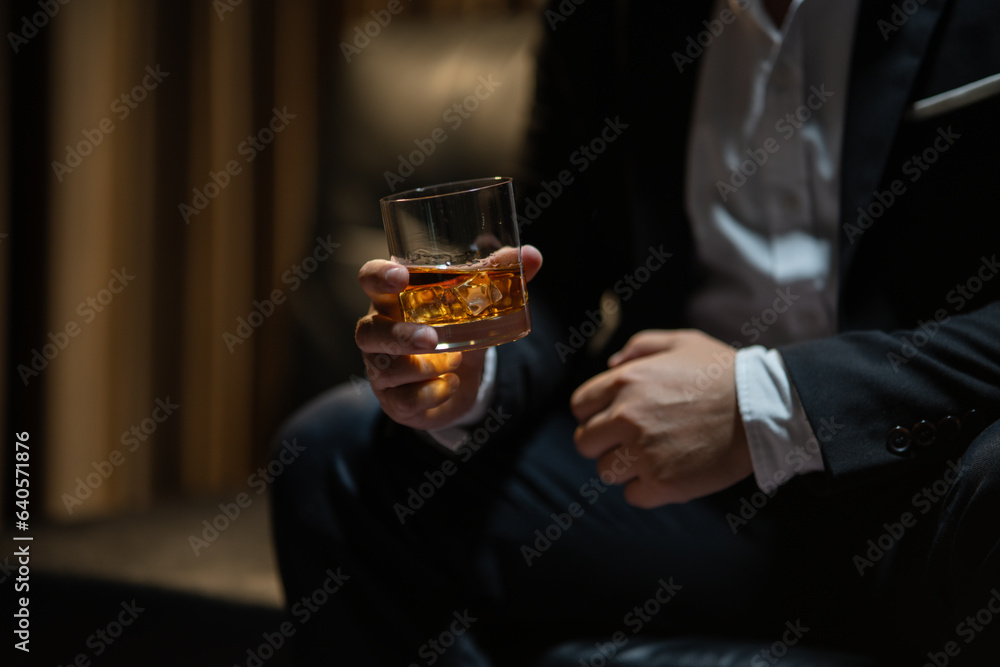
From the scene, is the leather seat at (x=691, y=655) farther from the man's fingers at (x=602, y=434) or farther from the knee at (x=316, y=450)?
the knee at (x=316, y=450)

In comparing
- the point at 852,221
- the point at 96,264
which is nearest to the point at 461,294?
the point at 852,221

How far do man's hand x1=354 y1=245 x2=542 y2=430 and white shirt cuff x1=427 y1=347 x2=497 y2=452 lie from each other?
0.15ft

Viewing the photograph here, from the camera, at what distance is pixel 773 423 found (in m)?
0.73

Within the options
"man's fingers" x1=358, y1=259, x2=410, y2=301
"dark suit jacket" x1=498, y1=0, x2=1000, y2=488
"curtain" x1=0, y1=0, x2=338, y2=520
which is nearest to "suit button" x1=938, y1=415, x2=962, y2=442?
"dark suit jacket" x1=498, y1=0, x2=1000, y2=488

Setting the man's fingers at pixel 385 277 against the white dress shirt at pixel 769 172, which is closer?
the man's fingers at pixel 385 277

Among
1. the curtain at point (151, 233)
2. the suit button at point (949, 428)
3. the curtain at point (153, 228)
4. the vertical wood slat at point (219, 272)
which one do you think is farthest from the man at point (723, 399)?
the vertical wood slat at point (219, 272)

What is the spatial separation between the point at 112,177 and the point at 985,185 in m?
1.73

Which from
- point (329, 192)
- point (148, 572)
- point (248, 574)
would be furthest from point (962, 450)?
point (329, 192)

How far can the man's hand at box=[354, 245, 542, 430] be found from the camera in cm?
65

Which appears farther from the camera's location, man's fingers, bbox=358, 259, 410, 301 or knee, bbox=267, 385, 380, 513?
knee, bbox=267, 385, 380, 513

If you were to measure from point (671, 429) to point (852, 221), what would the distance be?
0.31 metres

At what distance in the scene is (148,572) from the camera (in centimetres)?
103

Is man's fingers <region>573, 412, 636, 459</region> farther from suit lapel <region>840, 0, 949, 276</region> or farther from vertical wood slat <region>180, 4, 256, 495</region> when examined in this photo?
vertical wood slat <region>180, 4, 256, 495</region>

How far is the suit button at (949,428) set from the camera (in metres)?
0.70
